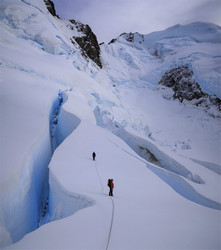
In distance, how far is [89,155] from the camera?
25.3 feet

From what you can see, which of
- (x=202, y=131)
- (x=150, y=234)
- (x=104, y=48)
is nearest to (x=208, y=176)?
(x=150, y=234)

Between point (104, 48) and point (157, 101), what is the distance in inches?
842

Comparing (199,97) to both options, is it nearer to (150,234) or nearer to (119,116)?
(119,116)

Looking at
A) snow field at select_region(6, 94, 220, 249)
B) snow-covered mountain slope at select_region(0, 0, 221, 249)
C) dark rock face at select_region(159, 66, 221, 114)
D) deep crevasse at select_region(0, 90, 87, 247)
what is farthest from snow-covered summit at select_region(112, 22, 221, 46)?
deep crevasse at select_region(0, 90, 87, 247)

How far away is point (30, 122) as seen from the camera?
25.6 feet

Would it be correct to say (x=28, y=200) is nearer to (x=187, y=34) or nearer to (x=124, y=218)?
(x=124, y=218)

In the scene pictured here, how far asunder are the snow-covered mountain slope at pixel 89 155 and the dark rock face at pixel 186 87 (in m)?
0.85

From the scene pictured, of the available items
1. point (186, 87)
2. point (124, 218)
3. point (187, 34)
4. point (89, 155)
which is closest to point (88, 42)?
point (186, 87)

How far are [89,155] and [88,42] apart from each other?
104ft

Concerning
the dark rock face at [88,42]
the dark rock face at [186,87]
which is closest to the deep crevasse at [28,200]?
the dark rock face at [186,87]

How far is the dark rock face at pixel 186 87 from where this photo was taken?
2516 centimetres

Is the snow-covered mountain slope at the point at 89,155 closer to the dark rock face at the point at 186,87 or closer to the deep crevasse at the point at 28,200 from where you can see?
the deep crevasse at the point at 28,200

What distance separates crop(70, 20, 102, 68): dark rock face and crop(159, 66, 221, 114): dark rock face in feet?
47.5

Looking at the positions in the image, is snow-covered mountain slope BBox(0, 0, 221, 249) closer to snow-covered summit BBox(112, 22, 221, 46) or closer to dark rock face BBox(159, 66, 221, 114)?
dark rock face BBox(159, 66, 221, 114)
